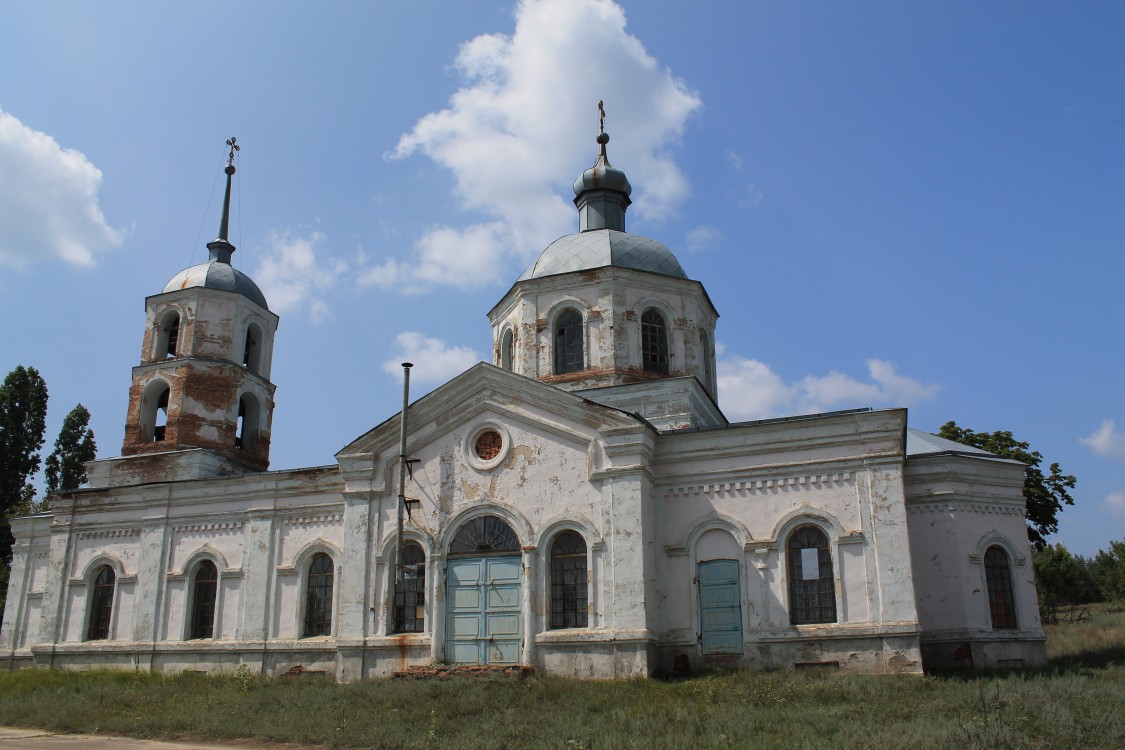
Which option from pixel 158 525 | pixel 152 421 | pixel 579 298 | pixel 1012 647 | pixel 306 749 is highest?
pixel 579 298

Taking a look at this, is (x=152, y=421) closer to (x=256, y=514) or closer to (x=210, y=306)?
(x=210, y=306)

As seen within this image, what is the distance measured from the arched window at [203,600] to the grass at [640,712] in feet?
11.9

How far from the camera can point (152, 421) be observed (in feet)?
79.4

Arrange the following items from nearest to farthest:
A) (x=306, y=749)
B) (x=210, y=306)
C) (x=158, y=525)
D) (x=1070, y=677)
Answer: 1. (x=306, y=749)
2. (x=1070, y=677)
3. (x=158, y=525)
4. (x=210, y=306)

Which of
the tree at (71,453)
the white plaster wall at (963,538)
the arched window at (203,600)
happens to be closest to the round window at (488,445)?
the arched window at (203,600)

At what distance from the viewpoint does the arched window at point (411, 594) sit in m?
18.3

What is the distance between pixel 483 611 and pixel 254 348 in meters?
11.5

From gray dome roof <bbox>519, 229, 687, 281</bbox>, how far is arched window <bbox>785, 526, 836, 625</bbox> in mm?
7708

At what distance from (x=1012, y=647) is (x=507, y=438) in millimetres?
10184

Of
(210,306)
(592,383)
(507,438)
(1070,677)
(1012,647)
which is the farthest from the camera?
(210,306)

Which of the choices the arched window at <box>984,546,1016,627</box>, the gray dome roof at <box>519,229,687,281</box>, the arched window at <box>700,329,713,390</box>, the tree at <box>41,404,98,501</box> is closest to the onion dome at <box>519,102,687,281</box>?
the gray dome roof at <box>519,229,687,281</box>

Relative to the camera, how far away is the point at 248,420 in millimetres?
25031

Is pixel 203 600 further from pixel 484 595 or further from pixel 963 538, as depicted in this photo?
pixel 963 538

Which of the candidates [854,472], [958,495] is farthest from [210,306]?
[958,495]
